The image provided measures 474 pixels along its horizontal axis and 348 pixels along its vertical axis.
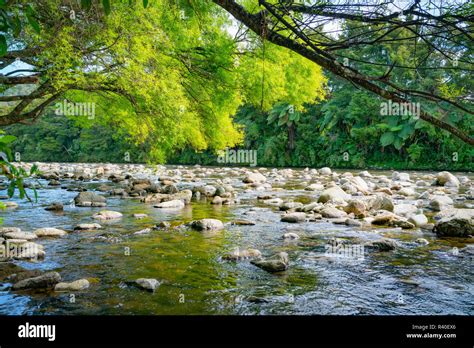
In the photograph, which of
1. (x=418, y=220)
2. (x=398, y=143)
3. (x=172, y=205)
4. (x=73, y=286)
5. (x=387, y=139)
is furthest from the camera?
(x=387, y=139)

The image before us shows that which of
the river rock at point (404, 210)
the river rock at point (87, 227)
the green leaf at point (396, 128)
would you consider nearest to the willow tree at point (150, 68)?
the river rock at point (87, 227)

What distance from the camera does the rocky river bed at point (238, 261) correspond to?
411cm

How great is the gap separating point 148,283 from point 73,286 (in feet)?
2.75

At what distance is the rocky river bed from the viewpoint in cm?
411

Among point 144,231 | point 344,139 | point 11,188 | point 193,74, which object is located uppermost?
point 193,74

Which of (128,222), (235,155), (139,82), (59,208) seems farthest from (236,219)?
(235,155)

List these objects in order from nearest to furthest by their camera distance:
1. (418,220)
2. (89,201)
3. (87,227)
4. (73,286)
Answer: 1. (73,286)
2. (87,227)
3. (418,220)
4. (89,201)

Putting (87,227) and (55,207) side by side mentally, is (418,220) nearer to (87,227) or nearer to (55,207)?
(87,227)

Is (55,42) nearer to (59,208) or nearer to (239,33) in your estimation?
(59,208)

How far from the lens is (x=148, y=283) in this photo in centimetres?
451

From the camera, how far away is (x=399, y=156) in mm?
34812

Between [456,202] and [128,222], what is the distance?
32.4ft

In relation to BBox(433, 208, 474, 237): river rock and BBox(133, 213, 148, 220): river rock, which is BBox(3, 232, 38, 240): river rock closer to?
BBox(133, 213, 148, 220): river rock

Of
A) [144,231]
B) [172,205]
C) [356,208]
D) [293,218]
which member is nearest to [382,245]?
[293,218]
